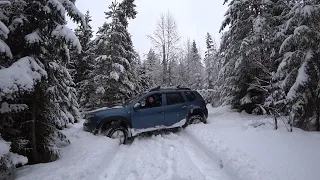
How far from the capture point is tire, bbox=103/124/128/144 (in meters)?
8.61

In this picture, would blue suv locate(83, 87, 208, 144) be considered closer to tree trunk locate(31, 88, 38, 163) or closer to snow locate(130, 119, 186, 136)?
snow locate(130, 119, 186, 136)

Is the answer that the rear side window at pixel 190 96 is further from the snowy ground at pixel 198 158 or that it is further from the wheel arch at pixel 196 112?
the snowy ground at pixel 198 158

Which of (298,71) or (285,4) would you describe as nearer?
(298,71)

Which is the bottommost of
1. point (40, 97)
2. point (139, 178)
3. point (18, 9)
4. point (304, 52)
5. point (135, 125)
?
point (139, 178)

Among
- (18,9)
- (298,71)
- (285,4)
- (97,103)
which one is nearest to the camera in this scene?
(18,9)

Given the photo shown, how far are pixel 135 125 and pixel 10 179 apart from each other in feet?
14.7

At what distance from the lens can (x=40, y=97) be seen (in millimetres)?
6609

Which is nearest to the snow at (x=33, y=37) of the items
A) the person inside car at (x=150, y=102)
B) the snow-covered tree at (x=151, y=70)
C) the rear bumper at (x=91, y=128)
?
the rear bumper at (x=91, y=128)

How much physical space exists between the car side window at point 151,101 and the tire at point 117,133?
3.80 feet

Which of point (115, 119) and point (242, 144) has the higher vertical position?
point (115, 119)

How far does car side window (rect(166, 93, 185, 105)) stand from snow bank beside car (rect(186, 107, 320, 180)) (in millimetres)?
1782

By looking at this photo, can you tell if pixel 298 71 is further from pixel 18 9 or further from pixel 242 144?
pixel 18 9

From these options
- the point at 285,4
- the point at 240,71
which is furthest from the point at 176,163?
the point at 285,4

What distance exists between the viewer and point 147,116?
30.5 ft
